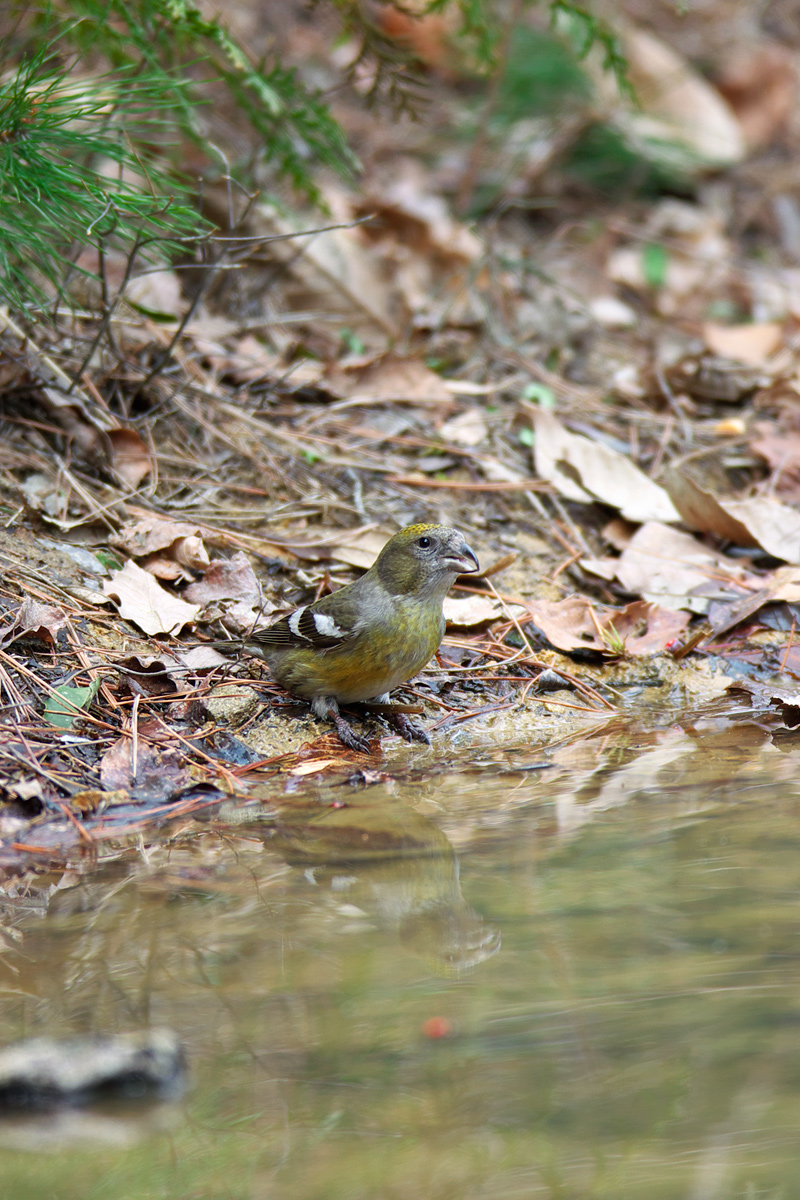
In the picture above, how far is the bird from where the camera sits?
4.30 metres

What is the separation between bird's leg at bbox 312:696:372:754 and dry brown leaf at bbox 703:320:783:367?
4.60 meters

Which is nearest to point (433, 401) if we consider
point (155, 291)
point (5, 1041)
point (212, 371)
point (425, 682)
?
point (212, 371)

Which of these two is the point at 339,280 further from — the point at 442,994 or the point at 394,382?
the point at 442,994

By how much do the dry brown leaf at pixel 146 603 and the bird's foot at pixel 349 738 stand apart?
767 mm

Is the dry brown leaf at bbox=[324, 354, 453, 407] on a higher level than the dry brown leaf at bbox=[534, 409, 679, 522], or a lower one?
higher

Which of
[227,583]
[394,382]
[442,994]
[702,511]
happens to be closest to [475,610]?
[227,583]

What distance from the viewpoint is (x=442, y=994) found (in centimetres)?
249

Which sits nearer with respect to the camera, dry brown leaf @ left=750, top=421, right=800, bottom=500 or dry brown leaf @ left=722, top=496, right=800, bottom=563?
dry brown leaf @ left=722, top=496, right=800, bottom=563

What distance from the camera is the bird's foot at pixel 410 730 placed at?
14.5 feet

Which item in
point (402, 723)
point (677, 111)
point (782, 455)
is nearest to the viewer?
Result: point (402, 723)

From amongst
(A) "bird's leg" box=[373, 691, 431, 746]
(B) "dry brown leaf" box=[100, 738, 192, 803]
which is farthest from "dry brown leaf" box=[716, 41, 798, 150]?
(B) "dry brown leaf" box=[100, 738, 192, 803]

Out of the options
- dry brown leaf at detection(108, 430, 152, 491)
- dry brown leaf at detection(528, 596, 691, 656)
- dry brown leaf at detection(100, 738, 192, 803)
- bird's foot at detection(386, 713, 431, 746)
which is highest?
dry brown leaf at detection(108, 430, 152, 491)

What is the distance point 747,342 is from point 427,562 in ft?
14.9

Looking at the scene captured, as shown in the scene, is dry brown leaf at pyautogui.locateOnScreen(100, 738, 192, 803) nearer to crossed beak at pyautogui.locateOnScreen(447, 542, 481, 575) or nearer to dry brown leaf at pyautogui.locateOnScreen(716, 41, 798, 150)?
crossed beak at pyautogui.locateOnScreen(447, 542, 481, 575)
